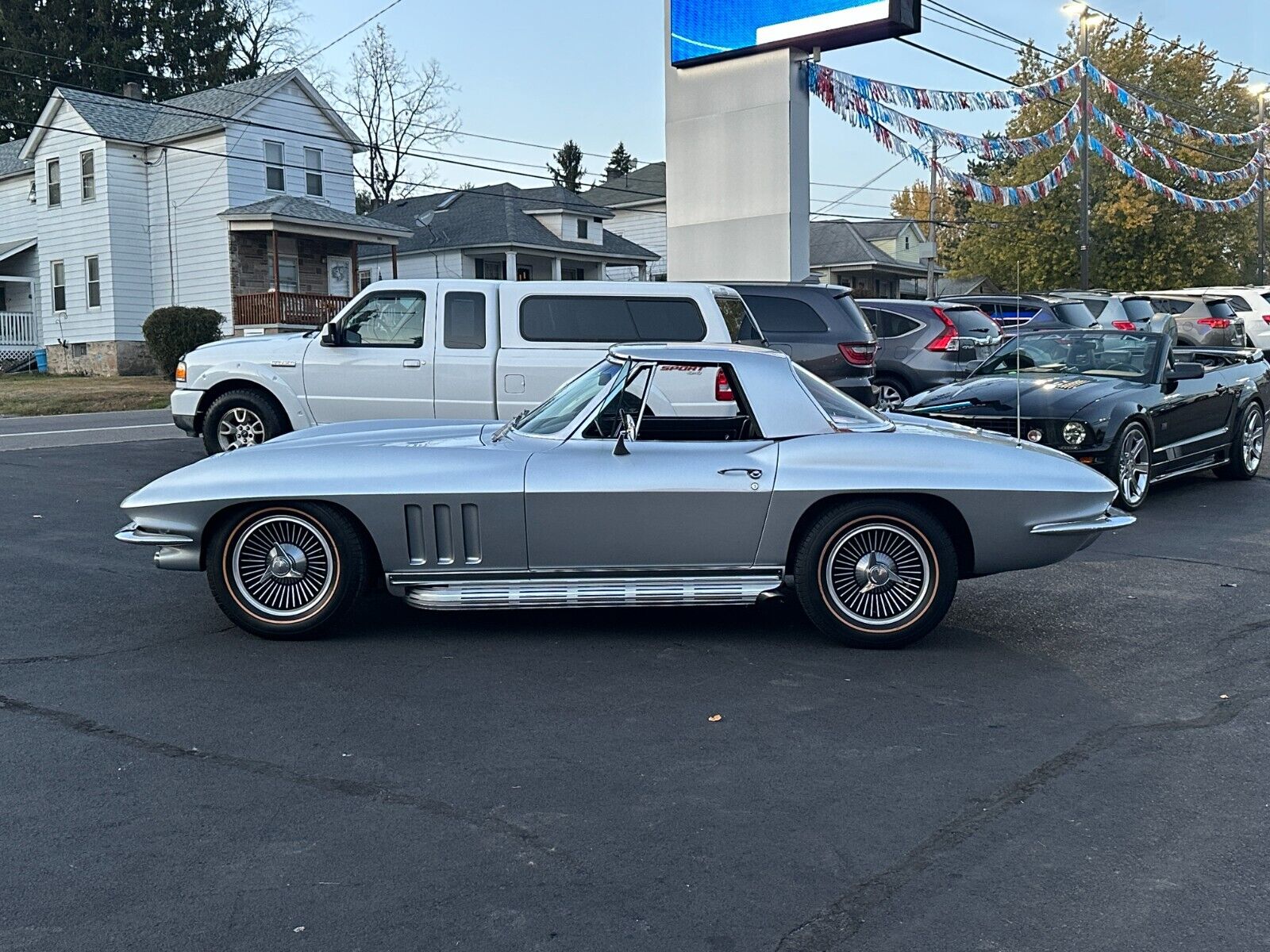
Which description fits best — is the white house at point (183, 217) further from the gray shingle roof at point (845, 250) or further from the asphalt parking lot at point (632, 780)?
the asphalt parking lot at point (632, 780)

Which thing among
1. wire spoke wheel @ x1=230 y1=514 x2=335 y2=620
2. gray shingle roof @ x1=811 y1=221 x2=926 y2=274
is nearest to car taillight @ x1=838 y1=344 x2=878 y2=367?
wire spoke wheel @ x1=230 y1=514 x2=335 y2=620

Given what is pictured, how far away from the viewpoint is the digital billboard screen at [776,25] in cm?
1761

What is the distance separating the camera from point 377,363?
427 inches

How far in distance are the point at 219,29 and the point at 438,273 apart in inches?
861

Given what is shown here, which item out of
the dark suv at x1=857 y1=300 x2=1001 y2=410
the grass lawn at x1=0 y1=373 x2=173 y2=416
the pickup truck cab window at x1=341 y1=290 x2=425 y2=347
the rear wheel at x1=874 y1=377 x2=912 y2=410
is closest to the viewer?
the pickup truck cab window at x1=341 y1=290 x2=425 y2=347

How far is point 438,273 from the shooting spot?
42.2 metres

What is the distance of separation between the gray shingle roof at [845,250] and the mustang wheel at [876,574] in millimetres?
51260

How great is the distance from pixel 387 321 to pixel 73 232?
28.8m

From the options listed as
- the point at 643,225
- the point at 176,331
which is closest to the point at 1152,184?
the point at 176,331

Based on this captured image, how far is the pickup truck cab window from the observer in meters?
10.9

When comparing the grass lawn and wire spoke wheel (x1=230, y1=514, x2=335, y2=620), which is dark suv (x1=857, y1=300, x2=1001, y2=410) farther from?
the grass lawn

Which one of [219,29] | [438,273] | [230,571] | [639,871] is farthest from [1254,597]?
[219,29]

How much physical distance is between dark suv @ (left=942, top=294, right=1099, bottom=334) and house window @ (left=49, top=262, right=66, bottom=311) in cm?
2676

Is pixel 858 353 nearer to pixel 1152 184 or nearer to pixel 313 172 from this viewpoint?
pixel 1152 184
